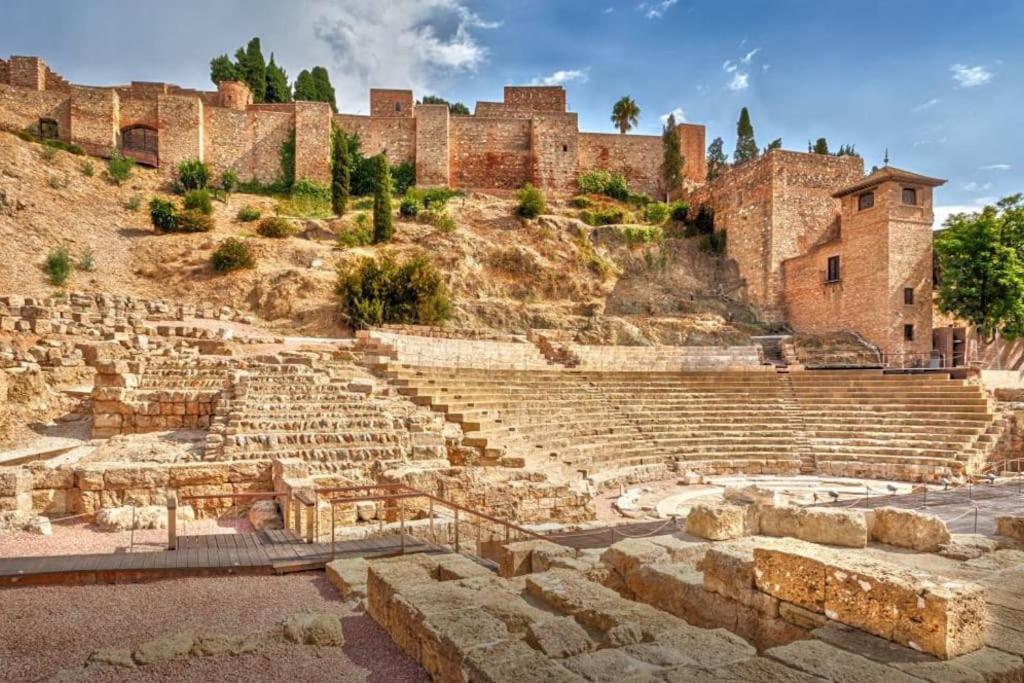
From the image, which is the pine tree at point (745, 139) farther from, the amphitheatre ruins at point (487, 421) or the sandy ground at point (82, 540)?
the sandy ground at point (82, 540)

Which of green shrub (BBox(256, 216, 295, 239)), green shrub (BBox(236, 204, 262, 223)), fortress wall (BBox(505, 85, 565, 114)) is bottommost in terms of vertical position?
green shrub (BBox(256, 216, 295, 239))

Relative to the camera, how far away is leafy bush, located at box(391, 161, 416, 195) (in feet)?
119

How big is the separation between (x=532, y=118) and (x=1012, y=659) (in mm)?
38844

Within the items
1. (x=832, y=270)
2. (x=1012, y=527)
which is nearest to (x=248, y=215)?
(x=832, y=270)

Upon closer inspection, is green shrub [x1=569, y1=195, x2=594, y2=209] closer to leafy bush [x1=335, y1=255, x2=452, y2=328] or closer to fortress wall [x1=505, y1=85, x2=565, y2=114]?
fortress wall [x1=505, y1=85, x2=565, y2=114]

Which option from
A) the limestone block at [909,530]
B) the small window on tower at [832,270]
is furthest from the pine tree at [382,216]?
the limestone block at [909,530]

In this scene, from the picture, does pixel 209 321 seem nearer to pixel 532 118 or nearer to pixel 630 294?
pixel 630 294

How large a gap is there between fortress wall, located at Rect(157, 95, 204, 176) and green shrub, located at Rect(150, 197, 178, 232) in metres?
7.15

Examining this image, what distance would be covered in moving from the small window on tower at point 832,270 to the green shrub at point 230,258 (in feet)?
80.0

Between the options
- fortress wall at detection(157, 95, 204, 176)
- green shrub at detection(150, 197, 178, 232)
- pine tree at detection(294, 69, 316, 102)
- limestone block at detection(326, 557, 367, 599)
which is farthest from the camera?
pine tree at detection(294, 69, 316, 102)

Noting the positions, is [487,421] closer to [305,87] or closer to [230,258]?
[230,258]

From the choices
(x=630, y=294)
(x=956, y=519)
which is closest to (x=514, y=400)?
(x=956, y=519)

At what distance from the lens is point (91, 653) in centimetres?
389

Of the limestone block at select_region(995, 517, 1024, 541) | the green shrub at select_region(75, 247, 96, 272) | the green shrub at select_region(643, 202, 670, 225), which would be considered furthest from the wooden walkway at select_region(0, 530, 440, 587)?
the green shrub at select_region(643, 202, 670, 225)
